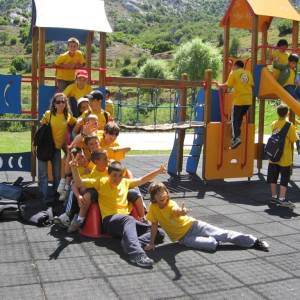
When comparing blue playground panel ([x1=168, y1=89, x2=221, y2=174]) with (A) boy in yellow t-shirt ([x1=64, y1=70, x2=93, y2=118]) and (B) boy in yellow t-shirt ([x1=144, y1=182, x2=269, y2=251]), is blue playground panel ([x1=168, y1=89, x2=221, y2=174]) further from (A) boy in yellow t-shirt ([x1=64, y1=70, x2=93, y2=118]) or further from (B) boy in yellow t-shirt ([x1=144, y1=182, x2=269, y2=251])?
(B) boy in yellow t-shirt ([x1=144, y1=182, x2=269, y2=251])

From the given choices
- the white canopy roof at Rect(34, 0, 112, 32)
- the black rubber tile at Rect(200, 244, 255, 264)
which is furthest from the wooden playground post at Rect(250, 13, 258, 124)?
the black rubber tile at Rect(200, 244, 255, 264)

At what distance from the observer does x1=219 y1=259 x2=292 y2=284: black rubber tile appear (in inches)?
172

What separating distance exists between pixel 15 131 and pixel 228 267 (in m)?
19.0

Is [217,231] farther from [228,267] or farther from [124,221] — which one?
[124,221]

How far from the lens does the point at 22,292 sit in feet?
12.9

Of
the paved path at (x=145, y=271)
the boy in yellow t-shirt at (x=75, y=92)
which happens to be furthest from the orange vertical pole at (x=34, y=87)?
the paved path at (x=145, y=271)

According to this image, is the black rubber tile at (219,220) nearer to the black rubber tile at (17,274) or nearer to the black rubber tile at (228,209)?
the black rubber tile at (228,209)

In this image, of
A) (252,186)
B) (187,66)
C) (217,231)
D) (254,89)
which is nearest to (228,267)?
(217,231)

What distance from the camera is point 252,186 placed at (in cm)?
938

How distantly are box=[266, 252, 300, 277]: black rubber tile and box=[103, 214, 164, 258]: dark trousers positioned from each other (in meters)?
1.22

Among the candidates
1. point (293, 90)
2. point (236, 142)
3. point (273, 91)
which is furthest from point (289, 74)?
point (236, 142)

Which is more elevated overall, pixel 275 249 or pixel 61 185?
pixel 61 185

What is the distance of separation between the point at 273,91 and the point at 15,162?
16.6 ft

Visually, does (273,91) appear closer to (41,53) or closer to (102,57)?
(102,57)
